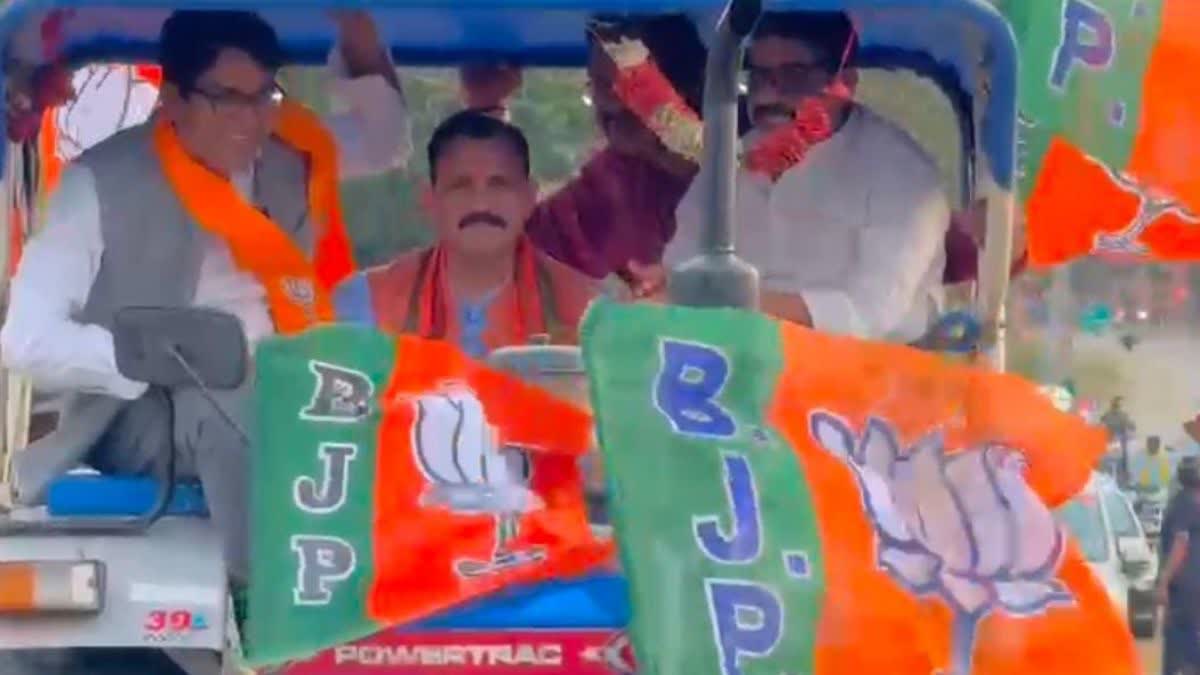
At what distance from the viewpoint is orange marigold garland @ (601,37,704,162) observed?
5453mm

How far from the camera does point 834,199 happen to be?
5914mm

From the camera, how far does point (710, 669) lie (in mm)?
4094

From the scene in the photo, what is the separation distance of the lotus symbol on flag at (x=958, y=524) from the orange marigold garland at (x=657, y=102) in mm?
1154

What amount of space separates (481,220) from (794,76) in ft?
2.60

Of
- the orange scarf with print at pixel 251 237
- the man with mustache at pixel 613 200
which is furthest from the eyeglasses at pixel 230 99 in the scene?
the man with mustache at pixel 613 200

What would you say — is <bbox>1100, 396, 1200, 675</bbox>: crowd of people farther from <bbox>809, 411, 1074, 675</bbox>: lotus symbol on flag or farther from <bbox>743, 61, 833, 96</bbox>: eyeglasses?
<bbox>809, 411, 1074, 675</bbox>: lotus symbol on flag

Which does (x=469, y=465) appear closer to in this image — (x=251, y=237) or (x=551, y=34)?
(x=251, y=237)

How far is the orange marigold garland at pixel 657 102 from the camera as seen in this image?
17.9 ft

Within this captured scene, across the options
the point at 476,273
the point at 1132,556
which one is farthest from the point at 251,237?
the point at 1132,556

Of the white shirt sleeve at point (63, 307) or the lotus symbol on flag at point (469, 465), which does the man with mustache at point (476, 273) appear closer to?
the white shirt sleeve at point (63, 307)

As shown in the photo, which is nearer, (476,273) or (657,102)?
(657,102)

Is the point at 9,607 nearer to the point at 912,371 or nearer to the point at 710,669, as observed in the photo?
the point at 710,669

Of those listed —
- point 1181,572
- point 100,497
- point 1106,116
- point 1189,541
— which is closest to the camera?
point 100,497

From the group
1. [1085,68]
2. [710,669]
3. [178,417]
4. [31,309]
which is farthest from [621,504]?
[1085,68]
